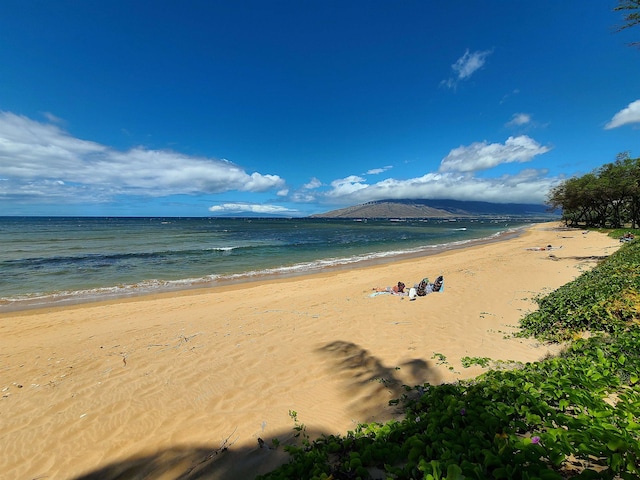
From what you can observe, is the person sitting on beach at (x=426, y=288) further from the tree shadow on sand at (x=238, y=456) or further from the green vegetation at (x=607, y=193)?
the green vegetation at (x=607, y=193)

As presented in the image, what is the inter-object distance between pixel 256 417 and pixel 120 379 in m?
3.21

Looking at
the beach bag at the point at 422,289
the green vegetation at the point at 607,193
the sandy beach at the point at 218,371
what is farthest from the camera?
the green vegetation at the point at 607,193

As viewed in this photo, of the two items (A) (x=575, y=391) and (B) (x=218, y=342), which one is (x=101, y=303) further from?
(A) (x=575, y=391)

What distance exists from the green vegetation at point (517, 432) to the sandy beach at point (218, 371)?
0.89 metres

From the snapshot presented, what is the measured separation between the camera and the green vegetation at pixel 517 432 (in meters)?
1.92

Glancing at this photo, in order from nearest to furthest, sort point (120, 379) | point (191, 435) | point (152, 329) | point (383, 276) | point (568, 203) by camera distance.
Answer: point (191, 435) → point (120, 379) → point (152, 329) → point (383, 276) → point (568, 203)

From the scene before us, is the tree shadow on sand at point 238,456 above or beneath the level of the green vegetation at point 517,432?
beneath

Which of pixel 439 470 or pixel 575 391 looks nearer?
pixel 439 470

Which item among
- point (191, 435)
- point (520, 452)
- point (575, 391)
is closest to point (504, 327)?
point (575, 391)

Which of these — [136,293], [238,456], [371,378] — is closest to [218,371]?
[238,456]

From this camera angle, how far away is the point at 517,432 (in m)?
2.48

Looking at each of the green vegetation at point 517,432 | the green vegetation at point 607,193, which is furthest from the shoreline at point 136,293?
the green vegetation at point 607,193

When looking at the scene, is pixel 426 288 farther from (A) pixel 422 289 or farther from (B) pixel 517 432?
(B) pixel 517 432

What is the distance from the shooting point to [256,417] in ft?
14.0
